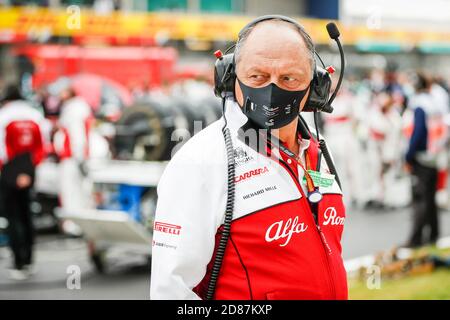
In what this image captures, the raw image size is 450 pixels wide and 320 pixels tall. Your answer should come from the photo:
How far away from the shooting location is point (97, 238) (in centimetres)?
771

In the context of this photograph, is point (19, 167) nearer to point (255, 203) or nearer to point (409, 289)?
point (409, 289)

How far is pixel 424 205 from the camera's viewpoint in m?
8.77

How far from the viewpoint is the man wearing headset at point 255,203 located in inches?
82.4

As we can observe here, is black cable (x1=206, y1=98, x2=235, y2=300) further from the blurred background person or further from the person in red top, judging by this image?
the blurred background person

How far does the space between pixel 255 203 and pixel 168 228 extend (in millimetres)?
254

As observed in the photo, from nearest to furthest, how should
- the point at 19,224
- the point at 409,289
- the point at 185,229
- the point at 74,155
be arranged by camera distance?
1. the point at 185,229
2. the point at 409,289
3. the point at 19,224
4. the point at 74,155

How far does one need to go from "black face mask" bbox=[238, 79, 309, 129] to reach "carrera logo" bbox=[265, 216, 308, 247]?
0.29 m

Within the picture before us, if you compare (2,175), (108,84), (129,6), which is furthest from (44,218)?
(129,6)

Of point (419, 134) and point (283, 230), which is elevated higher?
point (283, 230)

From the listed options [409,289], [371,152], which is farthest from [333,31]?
[371,152]

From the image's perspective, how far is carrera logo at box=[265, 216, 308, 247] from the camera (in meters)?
2.13

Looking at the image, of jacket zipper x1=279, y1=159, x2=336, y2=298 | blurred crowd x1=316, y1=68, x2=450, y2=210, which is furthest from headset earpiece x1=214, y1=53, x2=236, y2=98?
blurred crowd x1=316, y1=68, x2=450, y2=210

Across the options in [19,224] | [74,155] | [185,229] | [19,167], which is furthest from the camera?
[74,155]

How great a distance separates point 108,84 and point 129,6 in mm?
13674
